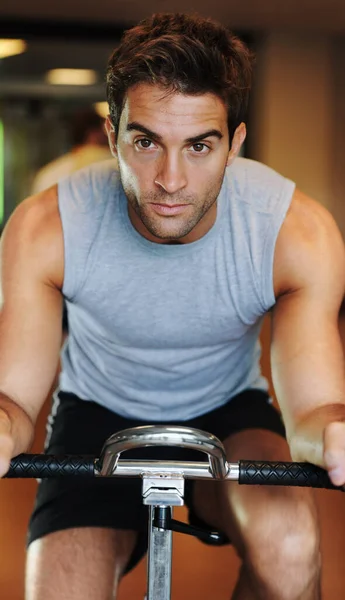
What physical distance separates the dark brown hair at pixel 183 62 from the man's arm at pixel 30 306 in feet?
0.80

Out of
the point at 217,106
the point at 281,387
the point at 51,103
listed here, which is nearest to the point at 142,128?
the point at 217,106

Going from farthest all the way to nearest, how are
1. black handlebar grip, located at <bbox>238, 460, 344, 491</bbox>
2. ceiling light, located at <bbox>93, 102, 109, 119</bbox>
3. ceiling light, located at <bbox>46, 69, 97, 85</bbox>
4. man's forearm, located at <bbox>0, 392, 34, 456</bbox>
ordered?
ceiling light, located at <bbox>93, 102, 109, 119</bbox>, ceiling light, located at <bbox>46, 69, 97, 85</bbox>, man's forearm, located at <bbox>0, 392, 34, 456</bbox>, black handlebar grip, located at <bbox>238, 460, 344, 491</bbox>

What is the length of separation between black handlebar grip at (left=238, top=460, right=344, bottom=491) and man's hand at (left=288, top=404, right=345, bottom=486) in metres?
0.03

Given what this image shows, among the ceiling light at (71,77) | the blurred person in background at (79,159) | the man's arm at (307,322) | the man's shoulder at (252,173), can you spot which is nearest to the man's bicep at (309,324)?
the man's arm at (307,322)

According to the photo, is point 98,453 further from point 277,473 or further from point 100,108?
point 100,108

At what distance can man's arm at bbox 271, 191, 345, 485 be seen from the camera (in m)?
1.58

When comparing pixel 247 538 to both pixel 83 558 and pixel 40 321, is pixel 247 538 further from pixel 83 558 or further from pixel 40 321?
pixel 40 321

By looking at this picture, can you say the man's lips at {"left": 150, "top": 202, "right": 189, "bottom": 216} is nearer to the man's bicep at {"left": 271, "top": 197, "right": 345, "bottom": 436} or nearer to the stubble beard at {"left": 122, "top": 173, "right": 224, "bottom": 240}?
the stubble beard at {"left": 122, "top": 173, "right": 224, "bottom": 240}

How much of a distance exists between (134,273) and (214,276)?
0.15m

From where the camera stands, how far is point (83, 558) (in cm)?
157

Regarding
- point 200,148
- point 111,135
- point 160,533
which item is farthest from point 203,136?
point 160,533

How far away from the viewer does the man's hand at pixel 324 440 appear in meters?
1.28

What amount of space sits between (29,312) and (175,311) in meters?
0.27

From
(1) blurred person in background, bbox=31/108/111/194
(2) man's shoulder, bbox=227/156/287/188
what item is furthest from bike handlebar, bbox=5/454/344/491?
(1) blurred person in background, bbox=31/108/111/194
